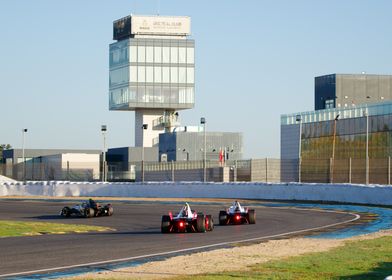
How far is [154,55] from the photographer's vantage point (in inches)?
4641

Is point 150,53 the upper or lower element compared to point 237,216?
upper

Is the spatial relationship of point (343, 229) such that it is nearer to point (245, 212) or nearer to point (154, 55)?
point (245, 212)

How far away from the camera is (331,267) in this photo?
58.3ft

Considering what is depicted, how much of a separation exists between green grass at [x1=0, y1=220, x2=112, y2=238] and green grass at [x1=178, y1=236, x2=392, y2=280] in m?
11.4

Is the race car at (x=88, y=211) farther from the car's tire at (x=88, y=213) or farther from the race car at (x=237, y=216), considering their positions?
the race car at (x=237, y=216)

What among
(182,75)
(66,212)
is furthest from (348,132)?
(66,212)

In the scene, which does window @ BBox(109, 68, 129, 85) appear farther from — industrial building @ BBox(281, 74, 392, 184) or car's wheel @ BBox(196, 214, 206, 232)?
car's wheel @ BBox(196, 214, 206, 232)

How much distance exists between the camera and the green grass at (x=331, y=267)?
1630 centimetres

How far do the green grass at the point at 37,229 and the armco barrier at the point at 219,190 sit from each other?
777 inches

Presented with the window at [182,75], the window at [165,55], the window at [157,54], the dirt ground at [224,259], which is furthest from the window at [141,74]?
the dirt ground at [224,259]

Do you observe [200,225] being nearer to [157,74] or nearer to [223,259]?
[223,259]

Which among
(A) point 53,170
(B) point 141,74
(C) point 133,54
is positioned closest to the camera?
(A) point 53,170

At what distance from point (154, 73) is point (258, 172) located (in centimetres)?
5805

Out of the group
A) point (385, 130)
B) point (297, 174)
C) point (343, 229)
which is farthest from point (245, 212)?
point (385, 130)
